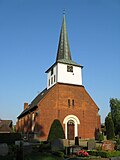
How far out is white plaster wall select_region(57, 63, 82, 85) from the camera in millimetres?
33625

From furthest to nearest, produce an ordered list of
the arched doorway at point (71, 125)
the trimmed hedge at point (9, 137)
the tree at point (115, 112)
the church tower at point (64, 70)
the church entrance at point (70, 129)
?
the tree at point (115, 112)
the church tower at point (64, 70)
the church entrance at point (70, 129)
the arched doorway at point (71, 125)
the trimmed hedge at point (9, 137)

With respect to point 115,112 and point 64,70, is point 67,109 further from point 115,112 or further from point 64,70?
point 115,112

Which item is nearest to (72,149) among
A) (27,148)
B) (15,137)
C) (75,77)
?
(27,148)

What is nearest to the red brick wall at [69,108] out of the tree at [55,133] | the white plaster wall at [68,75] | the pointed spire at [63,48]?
the white plaster wall at [68,75]

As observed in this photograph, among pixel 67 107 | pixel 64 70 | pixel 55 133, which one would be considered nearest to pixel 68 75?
pixel 64 70

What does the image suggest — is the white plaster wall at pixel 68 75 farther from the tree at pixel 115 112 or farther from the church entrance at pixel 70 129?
the tree at pixel 115 112

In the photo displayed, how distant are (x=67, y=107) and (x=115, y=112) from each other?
2306cm

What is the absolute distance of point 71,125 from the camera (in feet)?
106

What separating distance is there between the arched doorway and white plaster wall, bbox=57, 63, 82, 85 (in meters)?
5.95

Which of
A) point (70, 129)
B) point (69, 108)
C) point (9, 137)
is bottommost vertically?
point (9, 137)

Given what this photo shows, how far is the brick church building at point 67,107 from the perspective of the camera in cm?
3111

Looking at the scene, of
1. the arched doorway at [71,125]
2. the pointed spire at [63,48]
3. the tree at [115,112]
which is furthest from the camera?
the tree at [115,112]

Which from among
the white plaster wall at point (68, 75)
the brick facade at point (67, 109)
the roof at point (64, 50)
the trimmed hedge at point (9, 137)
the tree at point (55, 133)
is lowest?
the trimmed hedge at point (9, 137)

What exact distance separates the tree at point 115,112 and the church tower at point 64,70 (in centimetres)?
1948
